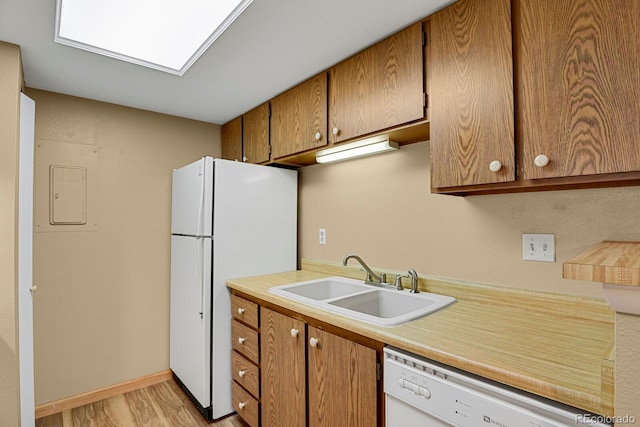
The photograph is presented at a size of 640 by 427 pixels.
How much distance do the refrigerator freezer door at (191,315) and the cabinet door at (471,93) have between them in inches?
60.9

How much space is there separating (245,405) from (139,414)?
85 cm

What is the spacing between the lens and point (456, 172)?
131cm

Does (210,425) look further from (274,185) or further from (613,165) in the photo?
(613,165)

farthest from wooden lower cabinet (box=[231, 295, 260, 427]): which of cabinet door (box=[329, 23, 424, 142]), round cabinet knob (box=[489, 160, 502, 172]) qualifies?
round cabinet knob (box=[489, 160, 502, 172])

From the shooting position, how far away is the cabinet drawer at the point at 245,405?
1.88 meters

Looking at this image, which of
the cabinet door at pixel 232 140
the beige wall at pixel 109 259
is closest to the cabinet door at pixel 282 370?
the beige wall at pixel 109 259

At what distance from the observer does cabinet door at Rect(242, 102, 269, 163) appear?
2.44 metres

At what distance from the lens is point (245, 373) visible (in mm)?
1990

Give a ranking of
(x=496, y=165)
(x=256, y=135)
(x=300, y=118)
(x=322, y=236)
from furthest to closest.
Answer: (x=256, y=135) → (x=322, y=236) → (x=300, y=118) → (x=496, y=165)

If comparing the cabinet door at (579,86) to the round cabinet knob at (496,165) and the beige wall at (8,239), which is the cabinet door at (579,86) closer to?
the round cabinet knob at (496,165)

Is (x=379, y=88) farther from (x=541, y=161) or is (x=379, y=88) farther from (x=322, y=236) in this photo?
(x=322, y=236)

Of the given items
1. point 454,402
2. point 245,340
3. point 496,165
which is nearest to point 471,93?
point 496,165

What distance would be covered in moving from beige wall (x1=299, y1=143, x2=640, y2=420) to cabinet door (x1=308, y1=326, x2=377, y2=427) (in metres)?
0.70

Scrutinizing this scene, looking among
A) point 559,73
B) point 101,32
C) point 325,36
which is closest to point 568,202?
point 559,73
